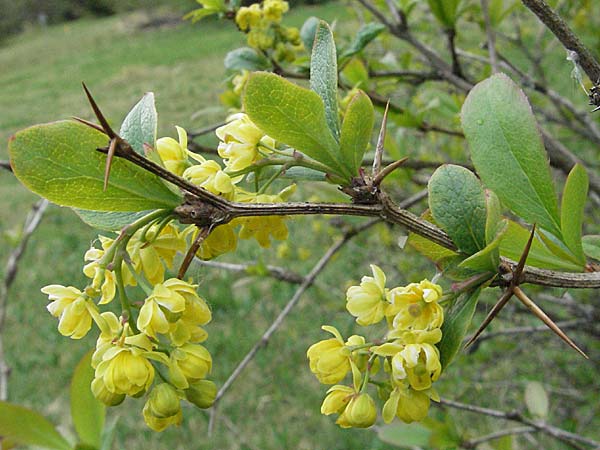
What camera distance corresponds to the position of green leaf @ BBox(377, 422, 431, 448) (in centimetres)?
111

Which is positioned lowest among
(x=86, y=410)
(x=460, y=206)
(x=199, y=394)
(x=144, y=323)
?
(x=86, y=410)

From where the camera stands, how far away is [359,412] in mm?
532

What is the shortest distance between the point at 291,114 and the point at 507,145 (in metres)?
0.19

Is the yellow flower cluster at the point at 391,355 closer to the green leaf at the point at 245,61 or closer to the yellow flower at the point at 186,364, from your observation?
the yellow flower at the point at 186,364

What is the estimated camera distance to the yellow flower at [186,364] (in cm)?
56

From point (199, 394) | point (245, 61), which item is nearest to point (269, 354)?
point (245, 61)

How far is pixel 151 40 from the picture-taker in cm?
1362

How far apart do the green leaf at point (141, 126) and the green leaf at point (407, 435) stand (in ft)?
2.49

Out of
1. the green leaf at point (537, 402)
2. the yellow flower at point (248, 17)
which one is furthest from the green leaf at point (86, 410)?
the green leaf at point (537, 402)

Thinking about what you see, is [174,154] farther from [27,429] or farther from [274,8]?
[274,8]

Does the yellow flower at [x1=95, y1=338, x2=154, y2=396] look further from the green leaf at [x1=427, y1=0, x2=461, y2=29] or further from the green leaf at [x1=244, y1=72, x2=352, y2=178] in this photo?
the green leaf at [x1=427, y1=0, x2=461, y2=29]

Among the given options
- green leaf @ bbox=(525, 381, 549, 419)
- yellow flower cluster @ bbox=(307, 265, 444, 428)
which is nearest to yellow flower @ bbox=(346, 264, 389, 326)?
yellow flower cluster @ bbox=(307, 265, 444, 428)

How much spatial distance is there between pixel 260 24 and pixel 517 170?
2.58ft

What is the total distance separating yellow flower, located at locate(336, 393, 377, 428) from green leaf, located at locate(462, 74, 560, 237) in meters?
0.21
